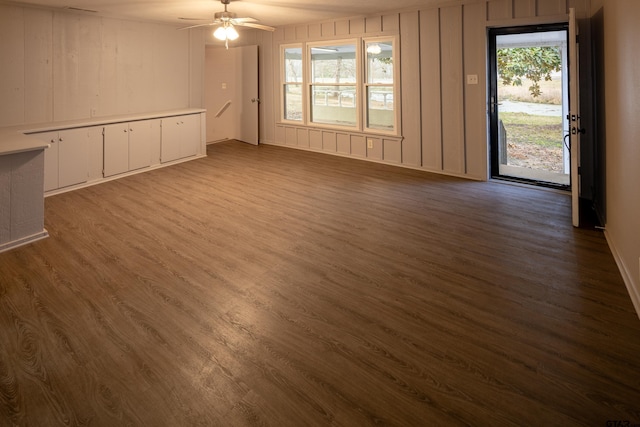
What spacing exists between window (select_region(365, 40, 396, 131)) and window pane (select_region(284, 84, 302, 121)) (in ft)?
5.52

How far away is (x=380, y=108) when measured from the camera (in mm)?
6938

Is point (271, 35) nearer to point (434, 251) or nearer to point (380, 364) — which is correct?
point (434, 251)

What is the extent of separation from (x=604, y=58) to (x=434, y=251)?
245 cm

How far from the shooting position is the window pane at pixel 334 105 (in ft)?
24.3

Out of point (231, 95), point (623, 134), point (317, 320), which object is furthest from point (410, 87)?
point (317, 320)

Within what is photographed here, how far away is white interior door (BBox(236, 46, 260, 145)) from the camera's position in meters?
8.64

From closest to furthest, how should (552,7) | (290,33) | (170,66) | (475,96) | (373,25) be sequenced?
(552,7), (475,96), (373,25), (170,66), (290,33)

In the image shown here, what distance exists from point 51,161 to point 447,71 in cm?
537

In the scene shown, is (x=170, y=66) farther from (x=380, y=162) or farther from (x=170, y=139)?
(x=380, y=162)

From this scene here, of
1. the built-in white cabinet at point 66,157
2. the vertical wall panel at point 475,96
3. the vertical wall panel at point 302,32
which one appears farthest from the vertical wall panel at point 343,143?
the built-in white cabinet at point 66,157

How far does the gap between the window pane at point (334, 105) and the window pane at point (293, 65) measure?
483 mm

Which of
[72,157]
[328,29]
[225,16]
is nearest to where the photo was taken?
[225,16]

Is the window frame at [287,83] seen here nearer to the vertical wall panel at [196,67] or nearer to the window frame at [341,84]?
the window frame at [341,84]

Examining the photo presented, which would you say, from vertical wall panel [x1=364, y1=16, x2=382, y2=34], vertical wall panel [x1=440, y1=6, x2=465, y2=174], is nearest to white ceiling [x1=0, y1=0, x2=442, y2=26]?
vertical wall panel [x1=364, y1=16, x2=382, y2=34]
